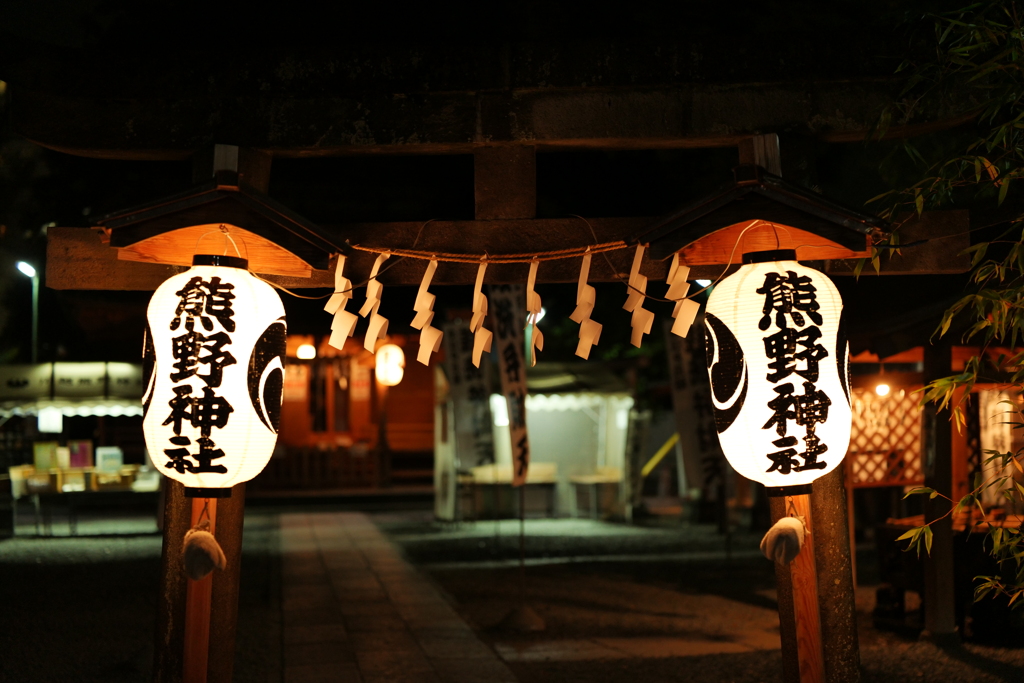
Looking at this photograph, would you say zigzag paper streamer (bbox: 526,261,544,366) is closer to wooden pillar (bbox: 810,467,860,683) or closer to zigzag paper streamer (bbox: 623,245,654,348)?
zigzag paper streamer (bbox: 623,245,654,348)

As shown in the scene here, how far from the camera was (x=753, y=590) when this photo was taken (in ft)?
38.4

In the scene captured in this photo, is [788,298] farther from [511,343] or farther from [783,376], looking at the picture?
[511,343]

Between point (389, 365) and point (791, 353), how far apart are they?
14.2 m

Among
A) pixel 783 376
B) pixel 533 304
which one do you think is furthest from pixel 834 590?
pixel 533 304

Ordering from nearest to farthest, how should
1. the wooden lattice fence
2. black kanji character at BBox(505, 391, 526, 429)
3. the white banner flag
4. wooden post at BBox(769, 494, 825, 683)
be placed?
wooden post at BBox(769, 494, 825, 683) < the wooden lattice fence < black kanji character at BBox(505, 391, 526, 429) < the white banner flag

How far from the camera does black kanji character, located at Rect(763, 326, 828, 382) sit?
14.5 ft

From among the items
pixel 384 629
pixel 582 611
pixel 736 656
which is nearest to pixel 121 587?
pixel 384 629

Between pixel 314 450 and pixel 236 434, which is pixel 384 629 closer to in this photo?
pixel 236 434

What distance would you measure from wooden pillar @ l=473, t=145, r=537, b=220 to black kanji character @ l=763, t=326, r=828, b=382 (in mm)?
1972

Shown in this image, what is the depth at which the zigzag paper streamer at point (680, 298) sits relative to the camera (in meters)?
4.97

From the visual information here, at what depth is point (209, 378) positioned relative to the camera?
4.49 meters

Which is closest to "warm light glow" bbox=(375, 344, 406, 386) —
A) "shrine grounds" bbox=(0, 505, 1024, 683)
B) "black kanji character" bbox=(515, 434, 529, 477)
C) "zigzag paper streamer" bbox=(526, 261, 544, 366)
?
"shrine grounds" bbox=(0, 505, 1024, 683)

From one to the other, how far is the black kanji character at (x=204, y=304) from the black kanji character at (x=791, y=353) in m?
2.76

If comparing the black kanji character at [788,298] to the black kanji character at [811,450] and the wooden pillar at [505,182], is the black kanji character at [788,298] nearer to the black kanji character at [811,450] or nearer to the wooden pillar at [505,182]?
the black kanji character at [811,450]
